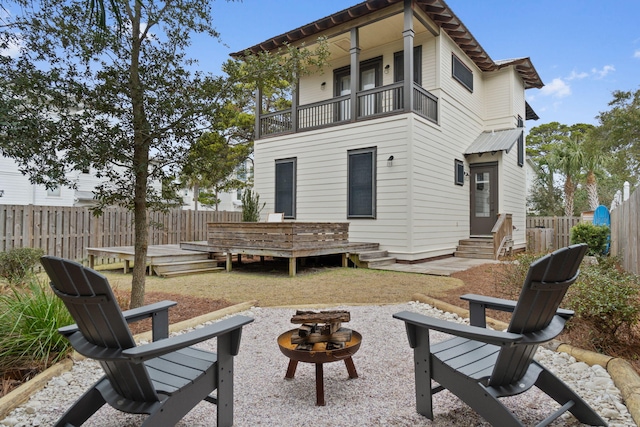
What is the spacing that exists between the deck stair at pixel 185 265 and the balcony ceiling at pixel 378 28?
5.38 metres

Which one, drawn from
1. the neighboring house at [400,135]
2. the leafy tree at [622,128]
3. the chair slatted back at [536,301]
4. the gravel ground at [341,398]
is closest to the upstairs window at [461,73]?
the neighboring house at [400,135]

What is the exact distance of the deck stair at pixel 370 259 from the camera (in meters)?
8.71

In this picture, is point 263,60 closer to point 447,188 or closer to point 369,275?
point 369,275

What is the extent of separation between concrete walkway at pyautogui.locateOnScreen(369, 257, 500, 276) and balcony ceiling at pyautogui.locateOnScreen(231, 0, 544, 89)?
20.4 feet

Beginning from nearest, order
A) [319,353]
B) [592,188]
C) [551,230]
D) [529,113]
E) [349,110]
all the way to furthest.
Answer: [319,353] < [349,110] < [551,230] < [529,113] < [592,188]

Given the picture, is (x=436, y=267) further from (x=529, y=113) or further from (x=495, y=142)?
(x=529, y=113)

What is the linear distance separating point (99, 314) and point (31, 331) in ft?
5.64

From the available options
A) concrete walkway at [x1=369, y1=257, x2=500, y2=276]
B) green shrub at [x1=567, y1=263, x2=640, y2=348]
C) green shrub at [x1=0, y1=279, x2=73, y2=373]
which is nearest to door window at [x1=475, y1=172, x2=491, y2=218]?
concrete walkway at [x1=369, y1=257, x2=500, y2=276]

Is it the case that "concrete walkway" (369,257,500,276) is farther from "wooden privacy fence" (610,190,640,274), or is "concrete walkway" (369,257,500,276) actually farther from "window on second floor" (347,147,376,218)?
"wooden privacy fence" (610,190,640,274)

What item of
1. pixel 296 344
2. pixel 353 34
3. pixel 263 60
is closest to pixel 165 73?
pixel 263 60

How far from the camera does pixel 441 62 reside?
33.5 feet

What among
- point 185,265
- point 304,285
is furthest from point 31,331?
point 185,265

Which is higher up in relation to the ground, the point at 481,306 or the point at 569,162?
the point at 569,162

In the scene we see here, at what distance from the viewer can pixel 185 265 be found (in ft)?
26.5
